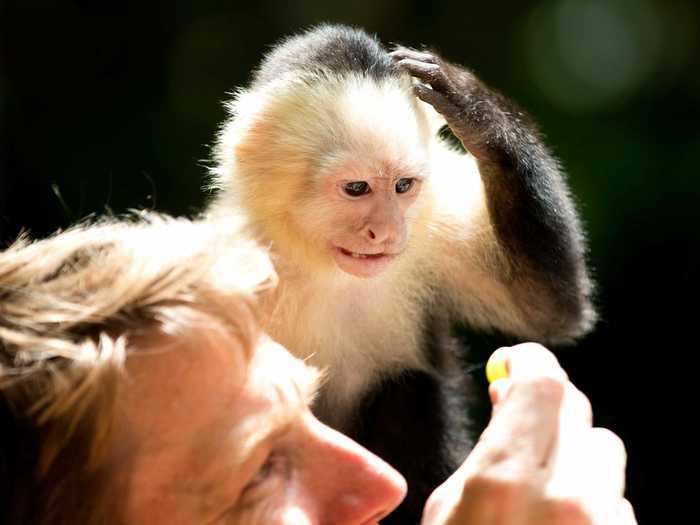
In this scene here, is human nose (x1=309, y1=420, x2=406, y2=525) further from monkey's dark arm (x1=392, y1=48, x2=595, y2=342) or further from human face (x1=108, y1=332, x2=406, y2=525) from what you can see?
monkey's dark arm (x1=392, y1=48, x2=595, y2=342)

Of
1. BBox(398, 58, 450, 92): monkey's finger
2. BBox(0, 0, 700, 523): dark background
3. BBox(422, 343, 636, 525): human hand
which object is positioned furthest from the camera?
BBox(0, 0, 700, 523): dark background

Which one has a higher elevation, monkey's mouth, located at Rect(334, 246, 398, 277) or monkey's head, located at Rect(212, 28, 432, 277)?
monkey's head, located at Rect(212, 28, 432, 277)

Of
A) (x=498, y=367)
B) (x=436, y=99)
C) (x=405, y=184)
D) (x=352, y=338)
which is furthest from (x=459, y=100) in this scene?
(x=498, y=367)

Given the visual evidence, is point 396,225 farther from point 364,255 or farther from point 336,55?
point 336,55

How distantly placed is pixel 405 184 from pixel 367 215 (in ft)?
0.24

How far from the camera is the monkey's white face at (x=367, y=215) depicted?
108cm

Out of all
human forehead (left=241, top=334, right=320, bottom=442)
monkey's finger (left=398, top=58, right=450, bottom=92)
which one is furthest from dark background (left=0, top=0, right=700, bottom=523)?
human forehead (left=241, top=334, right=320, bottom=442)

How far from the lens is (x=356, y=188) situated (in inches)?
44.1

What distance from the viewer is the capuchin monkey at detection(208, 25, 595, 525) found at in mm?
1087

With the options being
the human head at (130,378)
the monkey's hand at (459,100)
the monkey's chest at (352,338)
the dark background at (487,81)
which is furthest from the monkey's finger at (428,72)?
the dark background at (487,81)

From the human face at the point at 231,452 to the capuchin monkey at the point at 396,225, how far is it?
451 mm

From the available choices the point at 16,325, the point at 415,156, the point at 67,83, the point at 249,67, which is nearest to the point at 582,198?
the point at 249,67

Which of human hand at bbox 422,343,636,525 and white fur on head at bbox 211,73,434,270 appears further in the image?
white fur on head at bbox 211,73,434,270

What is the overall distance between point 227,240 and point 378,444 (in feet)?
1.74
